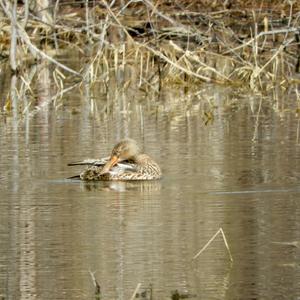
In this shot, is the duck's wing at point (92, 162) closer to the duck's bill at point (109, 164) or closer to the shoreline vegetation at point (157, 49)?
the duck's bill at point (109, 164)

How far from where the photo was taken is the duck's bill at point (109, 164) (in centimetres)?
1212

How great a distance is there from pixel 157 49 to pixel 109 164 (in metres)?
8.82

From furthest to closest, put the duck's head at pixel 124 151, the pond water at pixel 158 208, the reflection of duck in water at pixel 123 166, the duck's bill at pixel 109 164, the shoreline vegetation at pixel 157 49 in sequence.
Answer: the shoreline vegetation at pixel 157 49, the duck's head at pixel 124 151, the duck's bill at pixel 109 164, the reflection of duck in water at pixel 123 166, the pond water at pixel 158 208

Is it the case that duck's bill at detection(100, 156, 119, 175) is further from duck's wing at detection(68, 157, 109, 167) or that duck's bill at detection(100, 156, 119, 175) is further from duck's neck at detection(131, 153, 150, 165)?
duck's neck at detection(131, 153, 150, 165)

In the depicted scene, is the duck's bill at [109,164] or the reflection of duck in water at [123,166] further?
the duck's bill at [109,164]

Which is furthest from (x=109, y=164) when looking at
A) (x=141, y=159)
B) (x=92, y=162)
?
(x=141, y=159)

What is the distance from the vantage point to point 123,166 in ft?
40.4

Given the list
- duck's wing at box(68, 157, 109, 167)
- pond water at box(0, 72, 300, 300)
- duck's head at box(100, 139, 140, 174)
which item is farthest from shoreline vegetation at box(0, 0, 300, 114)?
duck's wing at box(68, 157, 109, 167)

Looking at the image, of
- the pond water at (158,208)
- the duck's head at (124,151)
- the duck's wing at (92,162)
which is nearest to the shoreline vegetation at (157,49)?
the pond water at (158,208)

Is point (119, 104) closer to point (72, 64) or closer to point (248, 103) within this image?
point (248, 103)

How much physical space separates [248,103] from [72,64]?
21.5 feet

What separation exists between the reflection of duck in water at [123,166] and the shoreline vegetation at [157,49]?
6.04 m

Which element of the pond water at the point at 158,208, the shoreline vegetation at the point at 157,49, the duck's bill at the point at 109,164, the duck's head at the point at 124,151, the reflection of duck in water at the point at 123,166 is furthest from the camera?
the shoreline vegetation at the point at 157,49

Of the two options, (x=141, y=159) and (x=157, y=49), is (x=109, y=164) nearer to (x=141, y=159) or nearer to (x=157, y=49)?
(x=141, y=159)
